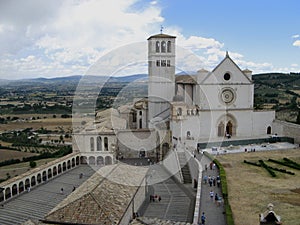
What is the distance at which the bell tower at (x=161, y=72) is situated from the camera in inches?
1506

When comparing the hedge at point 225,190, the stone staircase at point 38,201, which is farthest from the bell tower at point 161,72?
the stone staircase at point 38,201

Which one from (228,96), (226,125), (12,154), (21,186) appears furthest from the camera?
(12,154)

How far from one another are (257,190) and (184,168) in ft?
28.9

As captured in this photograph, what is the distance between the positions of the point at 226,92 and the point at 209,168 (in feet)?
37.5

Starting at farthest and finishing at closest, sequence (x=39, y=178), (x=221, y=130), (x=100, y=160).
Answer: (x=221, y=130)
(x=100, y=160)
(x=39, y=178)

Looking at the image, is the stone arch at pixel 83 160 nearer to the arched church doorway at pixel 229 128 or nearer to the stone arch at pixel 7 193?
the stone arch at pixel 7 193

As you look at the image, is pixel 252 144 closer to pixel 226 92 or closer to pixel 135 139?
pixel 226 92

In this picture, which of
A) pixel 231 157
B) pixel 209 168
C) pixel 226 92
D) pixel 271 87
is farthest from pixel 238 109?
pixel 271 87

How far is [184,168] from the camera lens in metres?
28.7

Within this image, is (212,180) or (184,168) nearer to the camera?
(212,180)

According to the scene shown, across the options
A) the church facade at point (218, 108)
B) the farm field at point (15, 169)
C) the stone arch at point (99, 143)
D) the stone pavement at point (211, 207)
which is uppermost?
the church facade at point (218, 108)

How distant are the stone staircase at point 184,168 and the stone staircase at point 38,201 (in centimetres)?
900

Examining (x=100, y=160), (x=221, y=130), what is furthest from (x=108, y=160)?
(x=221, y=130)

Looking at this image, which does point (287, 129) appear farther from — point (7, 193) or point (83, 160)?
point (7, 193)
